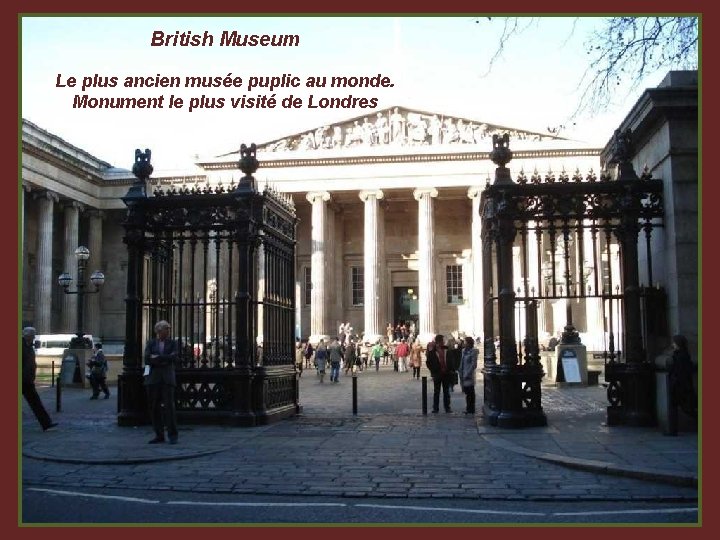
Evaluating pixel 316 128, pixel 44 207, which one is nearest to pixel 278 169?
pixel 316 128

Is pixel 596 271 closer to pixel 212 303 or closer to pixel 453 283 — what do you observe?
pixel 212 303

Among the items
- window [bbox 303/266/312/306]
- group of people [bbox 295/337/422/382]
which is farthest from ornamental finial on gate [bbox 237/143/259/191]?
window [bbox 303/266/312/306]

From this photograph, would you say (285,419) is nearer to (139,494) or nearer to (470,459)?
(470,459)

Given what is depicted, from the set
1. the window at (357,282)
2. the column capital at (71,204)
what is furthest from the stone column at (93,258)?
the window at (357,282)

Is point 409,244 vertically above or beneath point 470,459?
above

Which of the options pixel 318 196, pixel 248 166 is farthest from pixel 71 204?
pixel 248 166

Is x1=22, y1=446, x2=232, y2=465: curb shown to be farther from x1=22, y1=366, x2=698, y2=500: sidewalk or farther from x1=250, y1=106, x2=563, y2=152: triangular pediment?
x1=250, y1=106, x2=563, y2=152: triangular pediment

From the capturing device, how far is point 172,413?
1047cm

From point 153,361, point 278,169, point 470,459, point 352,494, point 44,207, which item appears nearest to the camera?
point 352,494

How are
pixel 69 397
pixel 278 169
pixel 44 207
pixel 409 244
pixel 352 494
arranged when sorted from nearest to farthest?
1. pixel 352 494
2. pixel 69 397
3. pixel 44 207
4. pixel 278 169
5. pixel 409 244

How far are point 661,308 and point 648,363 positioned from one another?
85 cm

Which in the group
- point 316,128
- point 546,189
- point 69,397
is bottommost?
point 69,397

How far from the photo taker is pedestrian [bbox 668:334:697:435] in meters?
10.1

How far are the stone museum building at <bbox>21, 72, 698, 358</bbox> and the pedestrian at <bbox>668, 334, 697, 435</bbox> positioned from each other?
29.8m
